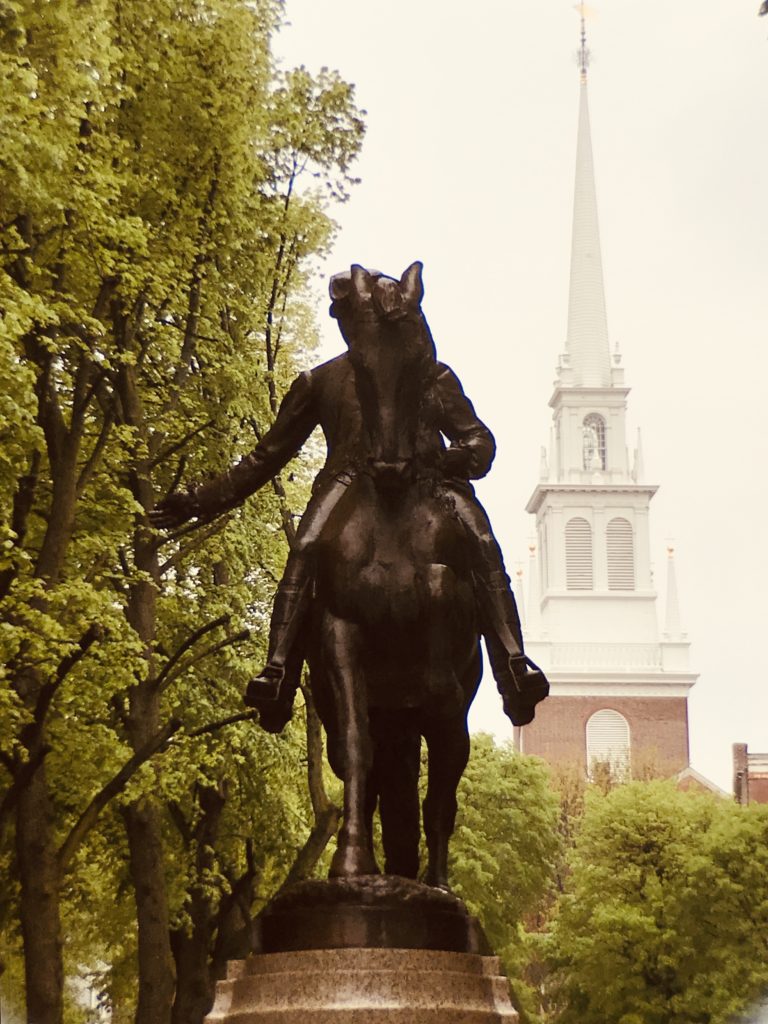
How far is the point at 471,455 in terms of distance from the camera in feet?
29.4

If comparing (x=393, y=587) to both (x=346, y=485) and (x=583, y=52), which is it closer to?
(x=346, y=485)

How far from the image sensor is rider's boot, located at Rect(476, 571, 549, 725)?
867 cm

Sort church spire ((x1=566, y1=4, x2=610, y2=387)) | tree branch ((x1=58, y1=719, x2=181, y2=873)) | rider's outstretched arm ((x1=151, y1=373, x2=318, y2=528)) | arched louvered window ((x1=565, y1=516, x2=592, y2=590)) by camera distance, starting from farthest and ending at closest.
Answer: church spire ((x1=566, y1=4, x2=610, y2=387)), arched louvered window ((x1=565, y1=516, x2=592, y2=590)), tree branch ((x1=58, y1=719, x2=181, y2=873)), rider's outstretched arm ((x1=151, y1=373, x2=318, y2=528))

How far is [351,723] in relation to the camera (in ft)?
27.7

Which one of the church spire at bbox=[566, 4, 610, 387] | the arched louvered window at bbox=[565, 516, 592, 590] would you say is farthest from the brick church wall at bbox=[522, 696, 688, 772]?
the church spire at bbox=[566, 4, 610, 387]

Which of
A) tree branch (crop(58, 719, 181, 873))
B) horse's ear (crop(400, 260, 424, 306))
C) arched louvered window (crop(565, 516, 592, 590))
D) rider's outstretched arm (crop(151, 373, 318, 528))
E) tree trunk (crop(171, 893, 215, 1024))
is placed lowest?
tree trunk (crop(171, 893, 215, 1024))

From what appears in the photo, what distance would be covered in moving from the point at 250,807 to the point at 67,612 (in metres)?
10.4

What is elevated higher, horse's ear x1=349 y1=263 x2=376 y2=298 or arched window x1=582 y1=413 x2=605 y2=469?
arched window x1=582 y1=413 x2=605 y2=469

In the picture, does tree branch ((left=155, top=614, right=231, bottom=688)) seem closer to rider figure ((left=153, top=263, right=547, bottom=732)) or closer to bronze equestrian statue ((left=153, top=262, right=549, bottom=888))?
rider figure ((left=153, top=263, right=547, bottom=732))

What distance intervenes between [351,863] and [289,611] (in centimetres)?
129

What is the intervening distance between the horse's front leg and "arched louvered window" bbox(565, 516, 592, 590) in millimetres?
A: 97774

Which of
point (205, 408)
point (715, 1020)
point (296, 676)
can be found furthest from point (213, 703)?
point (715, 1020)

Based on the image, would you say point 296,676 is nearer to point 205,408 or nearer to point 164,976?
point 164,976

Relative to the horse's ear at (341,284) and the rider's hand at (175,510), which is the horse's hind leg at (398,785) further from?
the horse's ear at (341,284)
